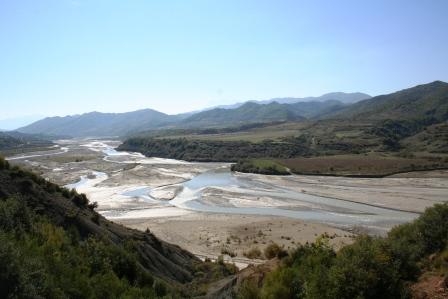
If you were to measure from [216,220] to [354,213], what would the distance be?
16.8 m

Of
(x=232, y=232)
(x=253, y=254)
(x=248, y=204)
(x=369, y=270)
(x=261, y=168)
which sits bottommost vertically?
(x=248, y=204)

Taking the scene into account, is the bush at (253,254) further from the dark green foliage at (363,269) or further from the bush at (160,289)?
the dark green foliage at (363,269)

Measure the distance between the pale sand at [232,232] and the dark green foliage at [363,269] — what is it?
1713 centimetres

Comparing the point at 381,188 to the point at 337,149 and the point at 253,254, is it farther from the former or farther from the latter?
the point at 337,149

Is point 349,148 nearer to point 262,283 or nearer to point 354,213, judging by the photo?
point 354,213

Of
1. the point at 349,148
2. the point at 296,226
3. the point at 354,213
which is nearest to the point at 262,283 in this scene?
the point at 296,226

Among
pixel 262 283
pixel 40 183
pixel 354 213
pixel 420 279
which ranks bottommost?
pixel 354 213

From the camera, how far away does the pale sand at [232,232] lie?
4188cm

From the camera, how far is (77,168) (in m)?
114

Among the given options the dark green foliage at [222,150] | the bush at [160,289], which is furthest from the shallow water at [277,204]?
the dark green foliage at [222,150]

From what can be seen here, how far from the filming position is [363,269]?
15234 mm

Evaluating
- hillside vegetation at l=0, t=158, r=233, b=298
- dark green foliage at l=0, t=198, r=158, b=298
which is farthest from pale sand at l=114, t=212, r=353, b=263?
dark green foliage at l=0, t=198, r=158, b=298

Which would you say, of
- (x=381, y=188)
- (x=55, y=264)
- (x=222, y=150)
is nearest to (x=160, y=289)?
(x=55, y=264)

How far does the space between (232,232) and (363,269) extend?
107ft
